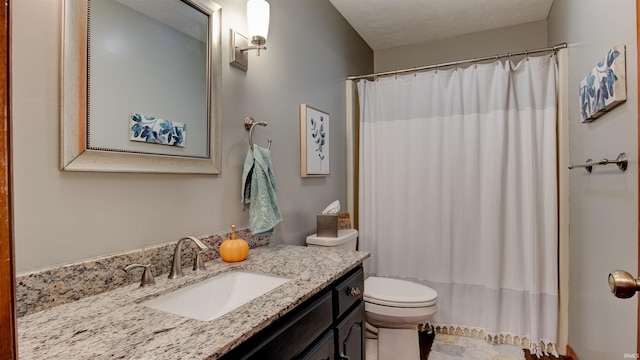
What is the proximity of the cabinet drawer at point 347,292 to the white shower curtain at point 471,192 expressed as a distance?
121 cm

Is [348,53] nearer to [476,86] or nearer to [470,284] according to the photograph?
[476,86]

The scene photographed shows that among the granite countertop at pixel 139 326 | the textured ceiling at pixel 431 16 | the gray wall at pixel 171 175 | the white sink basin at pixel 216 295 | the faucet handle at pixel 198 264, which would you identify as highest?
the textured ceiling at pixel 431 16

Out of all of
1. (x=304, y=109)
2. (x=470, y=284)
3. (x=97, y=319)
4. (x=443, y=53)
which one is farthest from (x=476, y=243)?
(x=97, y=319)

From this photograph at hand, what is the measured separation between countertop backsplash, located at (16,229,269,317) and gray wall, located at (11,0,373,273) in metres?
0.04

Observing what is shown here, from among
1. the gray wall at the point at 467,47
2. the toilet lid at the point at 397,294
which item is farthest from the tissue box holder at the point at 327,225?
the gray wall at the point at 467,47

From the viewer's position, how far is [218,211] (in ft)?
4.63

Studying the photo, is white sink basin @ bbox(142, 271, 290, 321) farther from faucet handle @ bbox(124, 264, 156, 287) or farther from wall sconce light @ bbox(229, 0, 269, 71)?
wall sconce light @ bbox(229, 0, 269, 71)

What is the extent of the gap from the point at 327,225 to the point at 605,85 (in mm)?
1473

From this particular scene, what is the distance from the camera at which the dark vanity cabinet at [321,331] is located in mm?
807

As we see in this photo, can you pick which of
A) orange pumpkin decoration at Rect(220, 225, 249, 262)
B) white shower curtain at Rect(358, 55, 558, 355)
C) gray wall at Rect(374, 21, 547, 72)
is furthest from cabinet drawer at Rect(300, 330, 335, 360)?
gray wall at Rect(374, 21, 547, 72)

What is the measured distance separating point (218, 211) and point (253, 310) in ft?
2.19

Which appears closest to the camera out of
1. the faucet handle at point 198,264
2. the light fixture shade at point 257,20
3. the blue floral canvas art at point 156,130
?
the blue floral canvas art at point 156,130

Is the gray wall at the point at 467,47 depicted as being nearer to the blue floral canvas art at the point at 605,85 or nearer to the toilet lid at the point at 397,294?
the blue floral canvas art at the point at 605,85

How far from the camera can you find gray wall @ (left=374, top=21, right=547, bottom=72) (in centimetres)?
275
